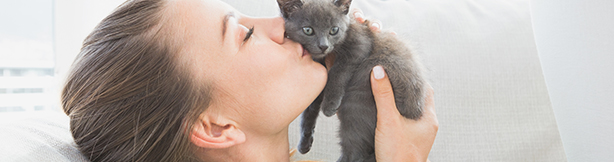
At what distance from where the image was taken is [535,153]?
1.66 metres

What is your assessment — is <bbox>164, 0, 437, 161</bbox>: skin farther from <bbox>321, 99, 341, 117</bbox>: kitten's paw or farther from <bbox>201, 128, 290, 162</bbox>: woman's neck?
<bbox>321, 99, 341, 117</bbox>: kitten's paw

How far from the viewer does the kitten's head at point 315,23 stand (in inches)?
45.2

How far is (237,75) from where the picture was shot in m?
0.99

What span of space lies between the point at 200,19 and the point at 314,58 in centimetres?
42

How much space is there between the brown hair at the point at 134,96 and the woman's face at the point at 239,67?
→ 0.04 meters

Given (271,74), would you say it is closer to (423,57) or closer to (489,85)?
(423,57)

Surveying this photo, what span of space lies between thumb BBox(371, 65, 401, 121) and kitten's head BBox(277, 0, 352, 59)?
17 centimetres

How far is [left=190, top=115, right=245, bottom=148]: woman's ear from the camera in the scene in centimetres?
99

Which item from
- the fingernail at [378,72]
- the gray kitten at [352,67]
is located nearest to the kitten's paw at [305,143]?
the gray kitten at [352,67]

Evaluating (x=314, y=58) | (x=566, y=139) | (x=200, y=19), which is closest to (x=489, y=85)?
(x=566, y=139)

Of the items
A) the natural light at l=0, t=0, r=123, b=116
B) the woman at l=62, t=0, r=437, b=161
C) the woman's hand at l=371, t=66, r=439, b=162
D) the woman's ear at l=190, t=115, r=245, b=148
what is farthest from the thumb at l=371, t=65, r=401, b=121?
the natural light at l=0, t=0, r=123, b=116

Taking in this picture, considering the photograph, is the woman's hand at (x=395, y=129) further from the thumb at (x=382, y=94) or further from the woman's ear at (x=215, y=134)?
the woman's ear at (x=215, y=134)

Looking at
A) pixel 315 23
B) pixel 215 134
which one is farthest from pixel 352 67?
pixel 215 134

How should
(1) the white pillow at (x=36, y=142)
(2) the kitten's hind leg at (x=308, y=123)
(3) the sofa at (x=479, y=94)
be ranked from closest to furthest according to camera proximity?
(1) the white pillow at (x=36, y=142), (2) the kitten's hind leg at (x=308, y=123), (3) the sofa at (x=479, y=94)
